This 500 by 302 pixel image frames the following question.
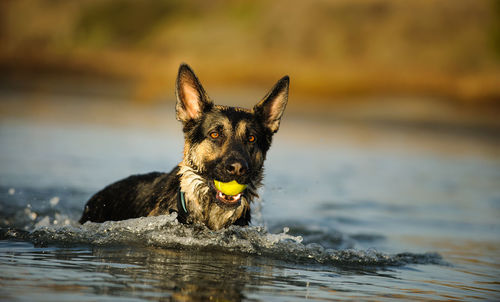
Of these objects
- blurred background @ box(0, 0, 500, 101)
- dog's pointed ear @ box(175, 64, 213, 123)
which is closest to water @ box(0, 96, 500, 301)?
dog's pointed ear @ box(175, 64, 213, 123)

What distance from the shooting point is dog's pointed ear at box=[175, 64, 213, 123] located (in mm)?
7930

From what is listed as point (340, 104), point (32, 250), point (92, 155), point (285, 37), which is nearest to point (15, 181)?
point (92, 155)

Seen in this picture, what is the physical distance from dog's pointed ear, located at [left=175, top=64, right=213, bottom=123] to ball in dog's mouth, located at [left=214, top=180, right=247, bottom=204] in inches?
36.5

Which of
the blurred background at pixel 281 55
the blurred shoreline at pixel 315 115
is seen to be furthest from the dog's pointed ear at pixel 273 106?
the blurred background at pixel 281 55

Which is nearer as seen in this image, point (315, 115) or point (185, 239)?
point (185, 239)

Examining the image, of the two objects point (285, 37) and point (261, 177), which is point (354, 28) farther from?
point (261, 177)

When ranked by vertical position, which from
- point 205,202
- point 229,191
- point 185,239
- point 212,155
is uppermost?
point 212,155

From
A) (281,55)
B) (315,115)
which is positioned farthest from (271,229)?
(281,55)

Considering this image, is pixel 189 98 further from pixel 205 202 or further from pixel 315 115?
pixel 315 115

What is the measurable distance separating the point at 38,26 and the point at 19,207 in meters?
46.8

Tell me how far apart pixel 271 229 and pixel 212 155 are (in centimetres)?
395

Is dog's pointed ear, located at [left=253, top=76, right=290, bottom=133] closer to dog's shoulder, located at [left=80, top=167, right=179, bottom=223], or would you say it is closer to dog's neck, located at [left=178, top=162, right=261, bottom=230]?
dog's neck, located at [left=178, top=162, right=261, bottom=230]

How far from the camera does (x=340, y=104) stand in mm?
40125

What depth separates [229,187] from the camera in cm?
752
